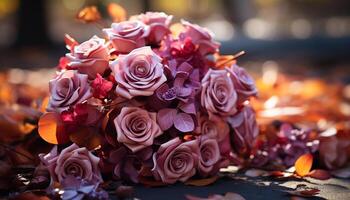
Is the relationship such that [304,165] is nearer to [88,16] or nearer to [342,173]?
[342,173]

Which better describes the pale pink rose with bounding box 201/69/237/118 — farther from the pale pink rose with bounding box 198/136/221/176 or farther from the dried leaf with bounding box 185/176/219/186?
the dried leaf with bounding box 185/176/219/186

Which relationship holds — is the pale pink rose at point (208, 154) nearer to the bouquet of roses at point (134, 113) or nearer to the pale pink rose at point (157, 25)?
the bouquet of roses at point (134, 113)

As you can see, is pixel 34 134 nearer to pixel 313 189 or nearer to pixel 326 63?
pixel 313 189

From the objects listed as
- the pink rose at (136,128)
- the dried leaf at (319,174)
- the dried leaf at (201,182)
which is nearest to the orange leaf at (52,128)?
the pink rose at (136,128)

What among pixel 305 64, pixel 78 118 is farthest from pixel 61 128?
pixel 305 64

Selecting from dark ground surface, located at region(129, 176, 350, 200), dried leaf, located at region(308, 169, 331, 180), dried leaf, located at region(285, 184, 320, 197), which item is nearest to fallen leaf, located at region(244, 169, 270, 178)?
dark ground surface, located at region(129, 176, 350, 200)
